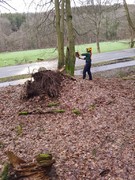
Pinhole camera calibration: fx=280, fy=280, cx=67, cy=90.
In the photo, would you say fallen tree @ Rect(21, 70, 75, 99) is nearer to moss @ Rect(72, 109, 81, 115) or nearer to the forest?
moss @ Rect(72, 109, 81, 115)

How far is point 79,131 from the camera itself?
309 inches

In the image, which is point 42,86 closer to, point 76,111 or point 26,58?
point 76,111

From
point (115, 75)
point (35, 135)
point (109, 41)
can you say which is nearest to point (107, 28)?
point (109, 41)

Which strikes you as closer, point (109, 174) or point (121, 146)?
point (109, 174)

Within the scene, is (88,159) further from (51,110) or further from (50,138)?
(51,110)

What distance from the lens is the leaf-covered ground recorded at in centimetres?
629

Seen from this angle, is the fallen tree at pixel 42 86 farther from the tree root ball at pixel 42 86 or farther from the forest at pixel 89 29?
the forest at pixel 89 29

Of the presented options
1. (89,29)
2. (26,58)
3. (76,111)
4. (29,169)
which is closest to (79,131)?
(76,111)

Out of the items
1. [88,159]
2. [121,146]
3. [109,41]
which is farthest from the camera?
[109,41]

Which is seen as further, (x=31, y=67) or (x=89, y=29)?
(x=89, y=29)

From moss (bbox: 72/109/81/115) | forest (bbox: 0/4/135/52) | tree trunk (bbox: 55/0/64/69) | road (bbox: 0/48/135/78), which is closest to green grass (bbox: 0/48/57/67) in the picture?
forest (bbox: 0/4/135/52)

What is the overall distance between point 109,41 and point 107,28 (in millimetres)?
6767

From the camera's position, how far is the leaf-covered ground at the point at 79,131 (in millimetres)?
6293

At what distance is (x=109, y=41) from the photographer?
5262 centimetres
